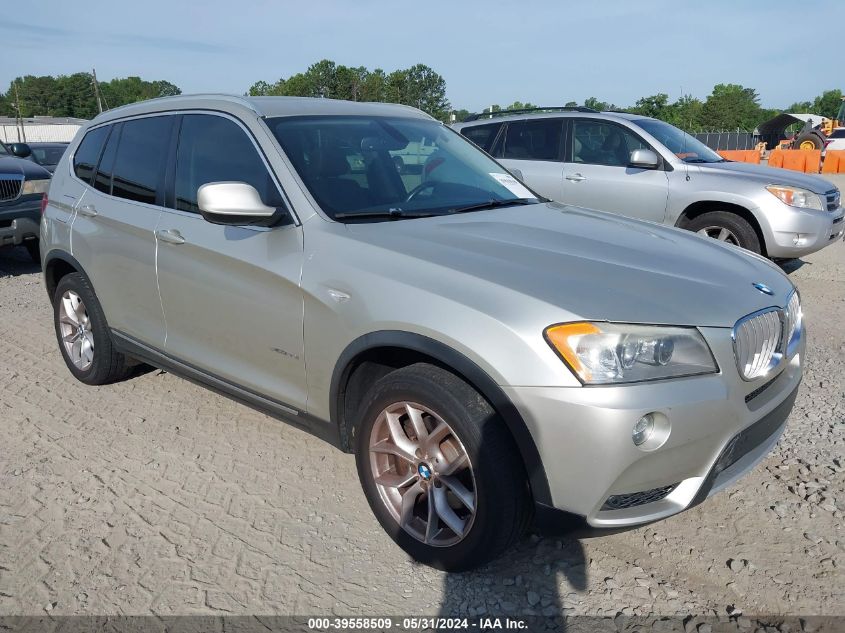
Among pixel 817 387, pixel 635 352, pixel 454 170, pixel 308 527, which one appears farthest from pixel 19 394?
pixel 817 387

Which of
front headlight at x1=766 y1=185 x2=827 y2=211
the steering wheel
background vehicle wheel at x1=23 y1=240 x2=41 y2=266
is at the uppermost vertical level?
the steering wheel

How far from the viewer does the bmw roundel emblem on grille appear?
9.39 feet

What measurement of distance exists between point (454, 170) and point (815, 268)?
6152mm

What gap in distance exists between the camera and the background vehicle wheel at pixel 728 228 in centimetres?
716

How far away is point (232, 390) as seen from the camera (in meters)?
3.55

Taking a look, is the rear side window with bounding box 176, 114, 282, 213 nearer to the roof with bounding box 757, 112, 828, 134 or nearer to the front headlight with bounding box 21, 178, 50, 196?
the front headlight with bounding box 21, 178, 50, 196

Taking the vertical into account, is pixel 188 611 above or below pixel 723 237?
below

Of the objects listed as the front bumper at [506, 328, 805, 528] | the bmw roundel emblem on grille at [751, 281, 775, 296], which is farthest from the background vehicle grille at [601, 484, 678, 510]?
the bmw roundel emblem on grille at [751, 281, 775, 296]

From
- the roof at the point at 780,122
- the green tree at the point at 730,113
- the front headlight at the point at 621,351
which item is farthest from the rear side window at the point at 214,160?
the green tree at the point at 730,113

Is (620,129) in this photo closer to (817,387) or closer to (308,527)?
(817,387)

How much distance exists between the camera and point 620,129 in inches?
318

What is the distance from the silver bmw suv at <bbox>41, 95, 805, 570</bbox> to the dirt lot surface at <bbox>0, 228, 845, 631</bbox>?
0.83 ft

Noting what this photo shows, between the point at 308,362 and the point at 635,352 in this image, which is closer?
the point at 635,352

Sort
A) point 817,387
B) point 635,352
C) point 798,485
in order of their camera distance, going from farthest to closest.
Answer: point 817,387, point 798,485, point 635,352
